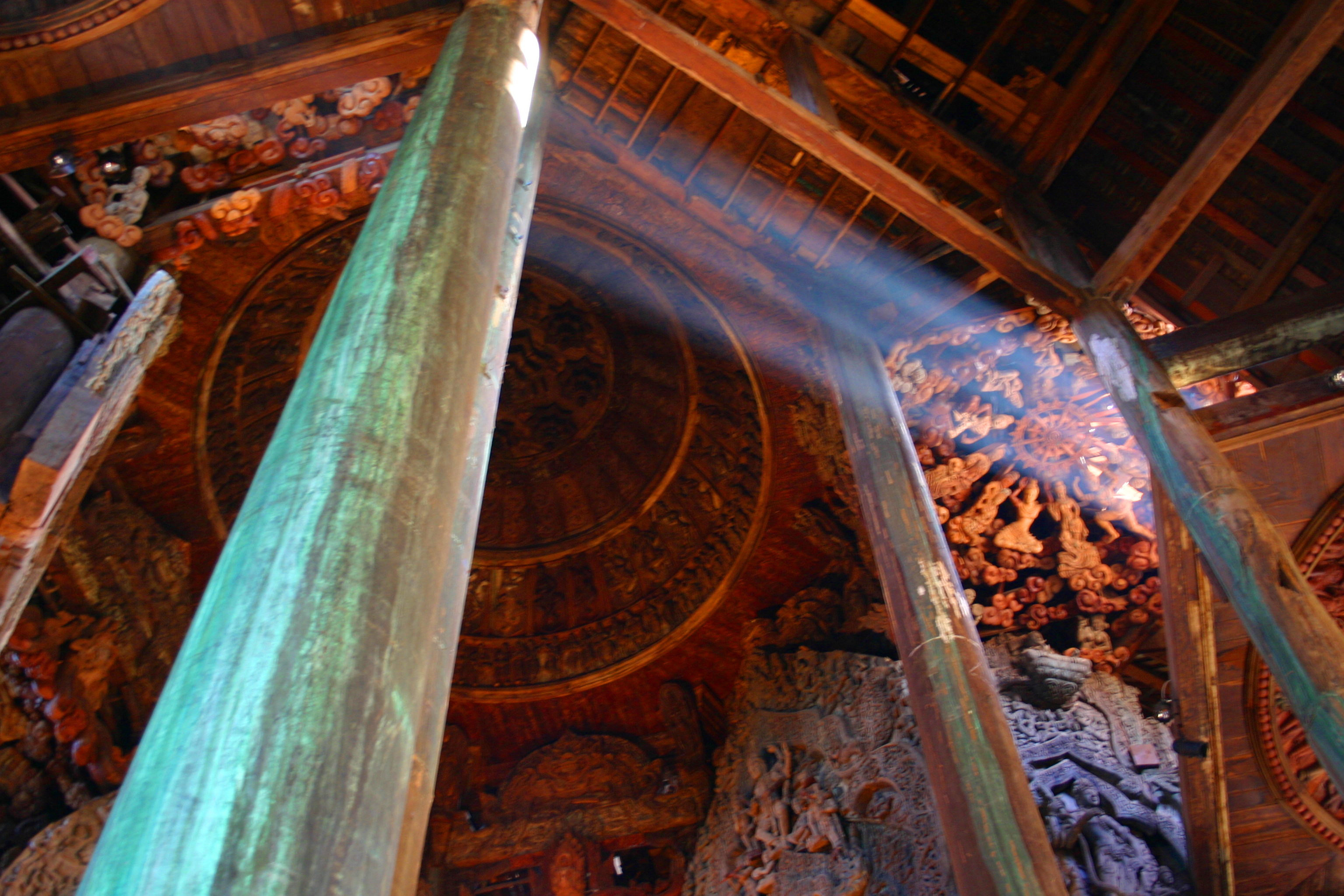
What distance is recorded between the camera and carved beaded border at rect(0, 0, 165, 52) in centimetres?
428

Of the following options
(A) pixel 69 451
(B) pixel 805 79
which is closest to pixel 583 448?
(B) pixel 805 79

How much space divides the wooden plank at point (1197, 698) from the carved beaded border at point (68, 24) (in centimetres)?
558

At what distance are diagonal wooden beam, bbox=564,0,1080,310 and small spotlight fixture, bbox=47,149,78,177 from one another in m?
2.57

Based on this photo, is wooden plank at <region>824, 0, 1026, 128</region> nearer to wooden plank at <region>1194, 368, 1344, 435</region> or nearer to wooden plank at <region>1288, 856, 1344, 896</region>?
wooden plank at <region>1194, 368, 1344, 435</region>

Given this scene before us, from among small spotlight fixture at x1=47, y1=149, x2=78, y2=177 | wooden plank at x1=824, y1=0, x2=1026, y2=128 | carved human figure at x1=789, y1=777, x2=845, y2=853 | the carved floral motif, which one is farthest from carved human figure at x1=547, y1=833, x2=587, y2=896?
wooden plank at x1=824, y1=0, x2=1026, y2=128

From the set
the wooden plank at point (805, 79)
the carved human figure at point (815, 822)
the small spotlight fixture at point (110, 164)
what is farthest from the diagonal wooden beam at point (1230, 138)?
the small spotlight fixture at point (110, 164)

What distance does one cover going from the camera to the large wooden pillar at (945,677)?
12.8 feet

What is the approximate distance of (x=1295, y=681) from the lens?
11.3 ft

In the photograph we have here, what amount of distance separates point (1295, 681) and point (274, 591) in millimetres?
3525

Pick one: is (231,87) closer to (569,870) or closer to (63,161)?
(63,161)

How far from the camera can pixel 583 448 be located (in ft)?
33.9

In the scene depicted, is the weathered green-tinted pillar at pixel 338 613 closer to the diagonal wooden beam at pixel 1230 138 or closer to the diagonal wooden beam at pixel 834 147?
the diagonal wooden beam at pixel 834 147

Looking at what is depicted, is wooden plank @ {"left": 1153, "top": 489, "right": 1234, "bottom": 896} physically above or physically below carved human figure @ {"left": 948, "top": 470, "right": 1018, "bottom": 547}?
below

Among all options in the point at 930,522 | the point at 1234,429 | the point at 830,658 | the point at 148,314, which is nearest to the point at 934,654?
the point at 930,522
